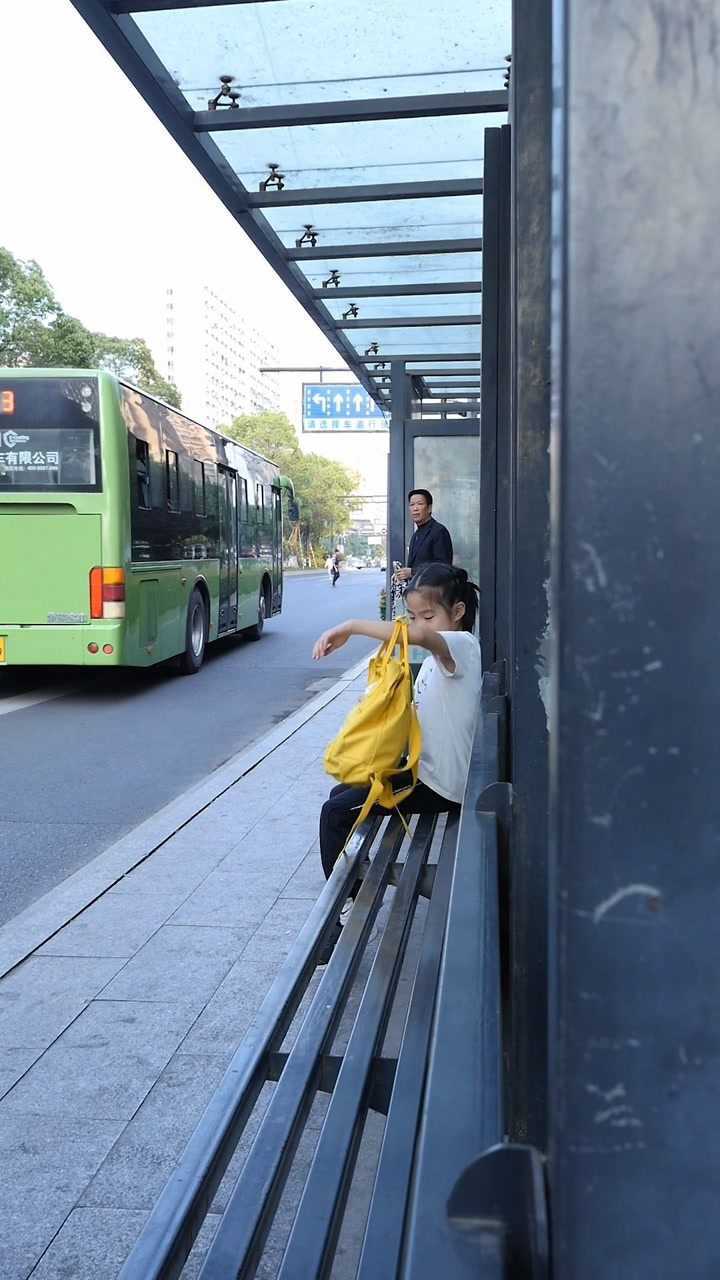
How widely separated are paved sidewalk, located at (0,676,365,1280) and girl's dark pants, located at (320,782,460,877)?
0.42 m

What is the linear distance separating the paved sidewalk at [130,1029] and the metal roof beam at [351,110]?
430cm

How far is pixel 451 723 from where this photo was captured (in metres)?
4.36

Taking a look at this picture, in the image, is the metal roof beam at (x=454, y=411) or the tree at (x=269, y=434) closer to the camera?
the metal roof beam at (x=454, y=411)

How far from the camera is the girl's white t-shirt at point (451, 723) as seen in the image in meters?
4.35

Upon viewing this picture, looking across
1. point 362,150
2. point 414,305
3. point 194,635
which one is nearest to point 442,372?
point 414,305

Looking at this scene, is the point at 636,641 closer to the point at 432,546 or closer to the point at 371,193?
the point at 371,193

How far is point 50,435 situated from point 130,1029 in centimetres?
948

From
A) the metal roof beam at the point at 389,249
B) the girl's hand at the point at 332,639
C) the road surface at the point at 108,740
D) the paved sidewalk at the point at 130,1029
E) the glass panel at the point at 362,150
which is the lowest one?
the road surface at the point at 108,740

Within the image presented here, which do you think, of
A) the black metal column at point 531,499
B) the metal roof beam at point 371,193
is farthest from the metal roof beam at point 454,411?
the black metal column at point 531,499

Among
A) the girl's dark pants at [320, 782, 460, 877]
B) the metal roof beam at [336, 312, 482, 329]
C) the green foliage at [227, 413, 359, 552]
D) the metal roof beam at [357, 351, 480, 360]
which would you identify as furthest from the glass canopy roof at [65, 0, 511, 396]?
the green foliage at [227, 413, 359, 552]

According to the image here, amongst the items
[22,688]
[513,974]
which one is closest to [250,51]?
[513,974]

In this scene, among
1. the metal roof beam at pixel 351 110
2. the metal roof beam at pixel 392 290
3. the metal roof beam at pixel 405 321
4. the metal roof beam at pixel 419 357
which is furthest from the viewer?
the metal roof beam at pixel 419 357

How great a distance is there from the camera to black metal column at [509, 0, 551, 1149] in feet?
5.83

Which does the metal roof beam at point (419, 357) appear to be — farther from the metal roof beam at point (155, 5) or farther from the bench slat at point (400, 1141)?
the bench slat at point (400, 1141)
